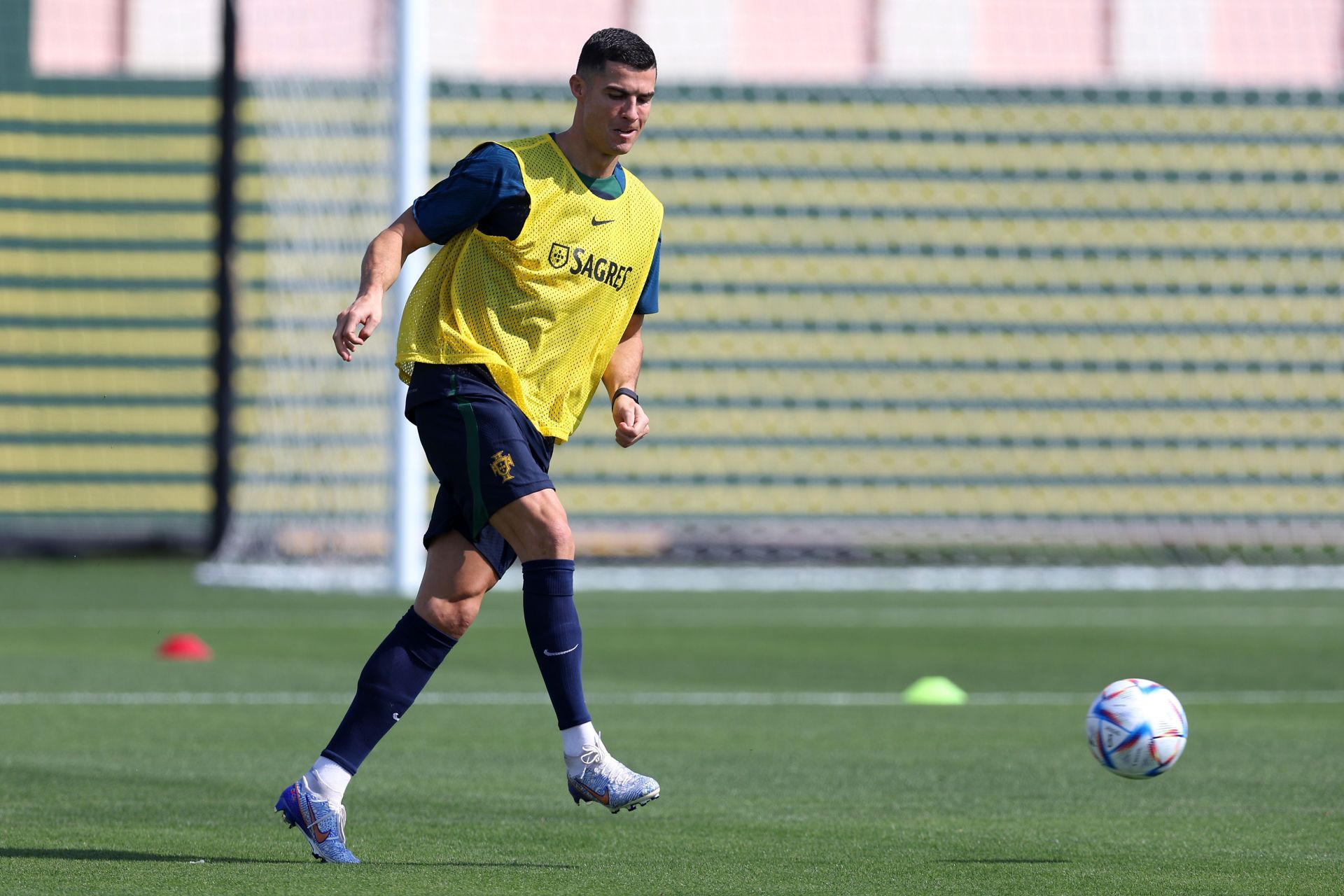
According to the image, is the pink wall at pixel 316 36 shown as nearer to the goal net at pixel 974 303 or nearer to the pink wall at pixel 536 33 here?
the pink wall at pixel 536 33

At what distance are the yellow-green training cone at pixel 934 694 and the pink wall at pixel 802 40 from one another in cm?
1150

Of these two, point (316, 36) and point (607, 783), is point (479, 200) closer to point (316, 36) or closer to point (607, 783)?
point (607, 783)

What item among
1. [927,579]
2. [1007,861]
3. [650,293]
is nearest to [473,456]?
[650,293]

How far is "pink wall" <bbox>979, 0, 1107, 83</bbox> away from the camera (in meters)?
18.9

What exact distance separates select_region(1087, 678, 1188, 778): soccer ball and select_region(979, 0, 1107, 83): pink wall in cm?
1412

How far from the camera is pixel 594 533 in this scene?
1853cm

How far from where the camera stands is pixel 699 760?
22.6 feet

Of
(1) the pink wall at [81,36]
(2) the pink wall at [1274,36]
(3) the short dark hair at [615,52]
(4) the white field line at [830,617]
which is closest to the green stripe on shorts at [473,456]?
(3) the short dark hair at [615,52]

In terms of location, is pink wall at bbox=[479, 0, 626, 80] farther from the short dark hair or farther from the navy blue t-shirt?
the navy blue t-shirt

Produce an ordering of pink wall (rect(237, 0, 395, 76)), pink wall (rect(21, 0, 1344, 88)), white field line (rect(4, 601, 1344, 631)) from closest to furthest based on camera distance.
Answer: white field line (rect(4, 601, 1344, 631)) → pink wall (rect(237, 0, 395, 76)) → pink wall (rect(21, 0, 1344, 88))

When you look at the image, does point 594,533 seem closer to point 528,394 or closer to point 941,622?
point 941,622

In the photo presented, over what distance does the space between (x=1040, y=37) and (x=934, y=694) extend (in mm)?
11712

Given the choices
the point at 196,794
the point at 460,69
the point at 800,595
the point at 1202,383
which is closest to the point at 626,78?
the point at 196,794

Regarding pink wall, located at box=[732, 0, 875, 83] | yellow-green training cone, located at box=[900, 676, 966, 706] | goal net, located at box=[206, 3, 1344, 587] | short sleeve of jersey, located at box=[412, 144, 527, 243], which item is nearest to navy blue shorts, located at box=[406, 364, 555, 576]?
short sleeve of jersey, located at box=[412, 144, 527, 243]
